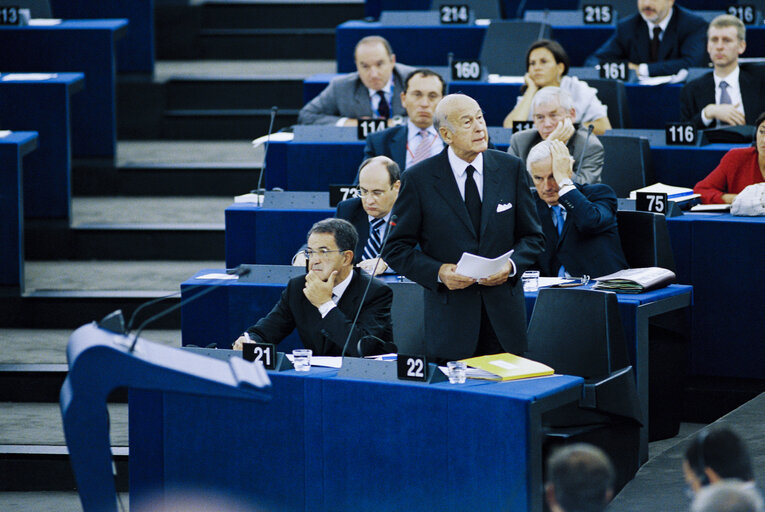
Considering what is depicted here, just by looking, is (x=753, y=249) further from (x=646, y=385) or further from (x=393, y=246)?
(x=393, y=246)

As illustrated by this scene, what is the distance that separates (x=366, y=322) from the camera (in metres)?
4.03

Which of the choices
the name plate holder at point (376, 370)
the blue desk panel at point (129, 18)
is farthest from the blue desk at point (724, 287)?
the blue desk panel at point (129, 18)

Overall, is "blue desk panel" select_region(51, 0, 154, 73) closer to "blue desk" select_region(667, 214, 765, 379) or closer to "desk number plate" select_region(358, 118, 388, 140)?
"desk number plate" select_region(358, 118, 388, 140)

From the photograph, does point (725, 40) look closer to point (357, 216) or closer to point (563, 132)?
point (563, 132)

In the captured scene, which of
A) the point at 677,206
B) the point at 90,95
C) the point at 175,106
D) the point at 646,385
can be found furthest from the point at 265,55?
the point at 646,385

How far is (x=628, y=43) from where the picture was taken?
6895 millimetres

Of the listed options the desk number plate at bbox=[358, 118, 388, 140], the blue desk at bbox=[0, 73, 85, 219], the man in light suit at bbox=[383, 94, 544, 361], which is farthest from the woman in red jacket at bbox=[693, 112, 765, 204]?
the blue desk at bbox=[0, 73, 85, 219]

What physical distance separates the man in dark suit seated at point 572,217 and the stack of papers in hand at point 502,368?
1.07 metres

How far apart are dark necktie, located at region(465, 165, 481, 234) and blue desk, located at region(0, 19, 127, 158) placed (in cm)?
361

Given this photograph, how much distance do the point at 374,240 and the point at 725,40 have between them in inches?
82.5

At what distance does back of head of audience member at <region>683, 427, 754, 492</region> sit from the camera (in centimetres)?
221

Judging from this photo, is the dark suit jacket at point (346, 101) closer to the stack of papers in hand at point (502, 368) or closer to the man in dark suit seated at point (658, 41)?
the man in dark suit seated at point (658, 41)

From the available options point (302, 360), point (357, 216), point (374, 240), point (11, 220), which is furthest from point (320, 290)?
point (11, 220)

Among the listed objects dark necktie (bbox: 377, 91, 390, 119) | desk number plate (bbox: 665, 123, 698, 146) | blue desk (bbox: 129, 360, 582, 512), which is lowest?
blue desk (bbox: 129, 360, 582, 512)
